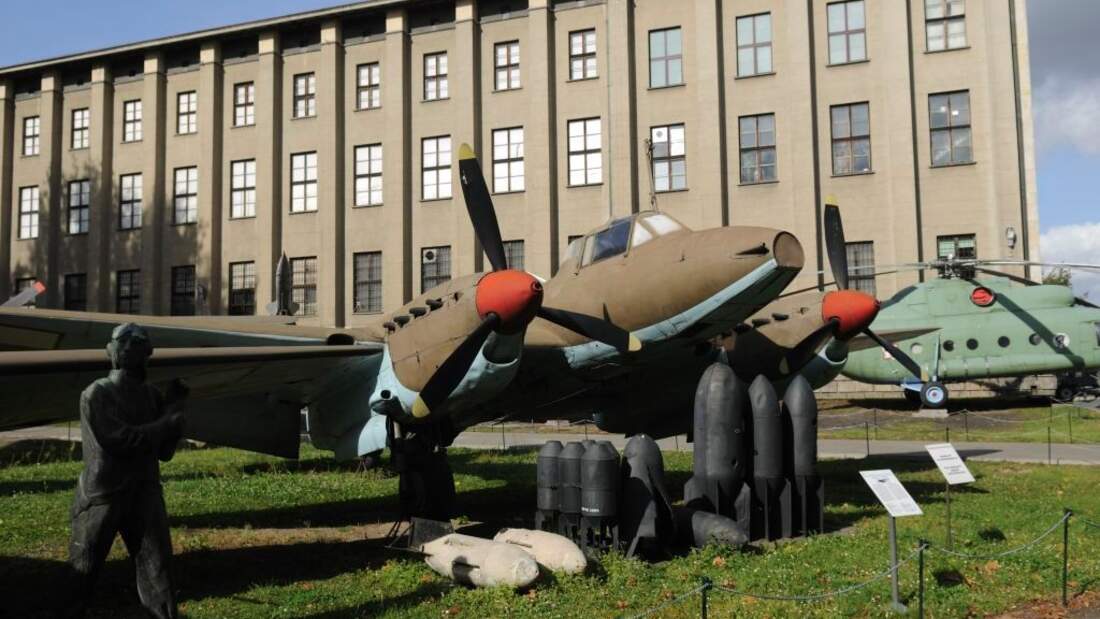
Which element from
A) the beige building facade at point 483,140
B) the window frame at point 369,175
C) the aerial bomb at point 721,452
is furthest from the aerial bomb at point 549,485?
the window frame at point 369,175

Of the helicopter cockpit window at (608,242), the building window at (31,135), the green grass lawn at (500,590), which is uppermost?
the building window at (31,135)

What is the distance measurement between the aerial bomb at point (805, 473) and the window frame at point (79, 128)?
48.5 metres

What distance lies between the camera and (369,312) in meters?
42.2

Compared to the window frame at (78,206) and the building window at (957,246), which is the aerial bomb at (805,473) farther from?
the window frame at (78,206)

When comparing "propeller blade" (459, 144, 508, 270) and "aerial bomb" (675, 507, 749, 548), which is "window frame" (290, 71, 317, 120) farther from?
"aerial bomb" (675, 507, 749, 548)

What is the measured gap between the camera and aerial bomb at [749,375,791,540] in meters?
12.2

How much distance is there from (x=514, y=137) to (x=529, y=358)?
2920 centimetres

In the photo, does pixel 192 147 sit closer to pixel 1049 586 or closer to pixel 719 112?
pixel 719 112

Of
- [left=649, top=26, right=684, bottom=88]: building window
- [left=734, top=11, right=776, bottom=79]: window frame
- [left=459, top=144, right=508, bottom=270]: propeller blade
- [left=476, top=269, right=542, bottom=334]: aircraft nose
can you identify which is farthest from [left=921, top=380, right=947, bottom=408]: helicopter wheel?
[left=476, top=269, right=542, bottom=334]: aircraft nose

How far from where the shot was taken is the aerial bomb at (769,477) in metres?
12.2

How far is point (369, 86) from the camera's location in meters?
43.6

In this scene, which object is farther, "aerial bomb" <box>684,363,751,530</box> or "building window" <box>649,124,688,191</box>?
"building window" <box>649,124,688,191</box>

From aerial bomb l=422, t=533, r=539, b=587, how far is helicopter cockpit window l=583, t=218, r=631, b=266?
5426 millimetres

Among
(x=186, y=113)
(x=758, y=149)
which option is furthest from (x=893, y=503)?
(x=186, y=113)
